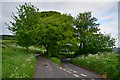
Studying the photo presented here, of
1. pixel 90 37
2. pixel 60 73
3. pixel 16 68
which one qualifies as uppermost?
pixel 90 37

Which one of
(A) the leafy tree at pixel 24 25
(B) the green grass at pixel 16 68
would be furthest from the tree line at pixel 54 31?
(B) the green grass at pixel 16 68

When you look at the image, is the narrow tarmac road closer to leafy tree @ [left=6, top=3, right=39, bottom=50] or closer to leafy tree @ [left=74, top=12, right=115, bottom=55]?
leafy tree @ [left=6, top=3, right=39, bottom=50]

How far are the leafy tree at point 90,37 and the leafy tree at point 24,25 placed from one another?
10220mm

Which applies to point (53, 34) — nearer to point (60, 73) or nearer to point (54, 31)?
point (54, 31)

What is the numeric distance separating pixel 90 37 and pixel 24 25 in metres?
11.8

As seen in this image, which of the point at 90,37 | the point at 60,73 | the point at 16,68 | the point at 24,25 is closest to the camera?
the point at 16,68

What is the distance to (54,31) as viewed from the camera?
52.6ft

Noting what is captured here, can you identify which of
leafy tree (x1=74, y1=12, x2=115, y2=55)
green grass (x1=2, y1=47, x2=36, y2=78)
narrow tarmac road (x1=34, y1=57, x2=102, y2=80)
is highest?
leafy tree (x1=74, y1=12, x2=115, y2=55)

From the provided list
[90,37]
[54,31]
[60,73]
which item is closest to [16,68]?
[60,73]

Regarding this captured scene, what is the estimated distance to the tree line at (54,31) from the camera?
503 inches

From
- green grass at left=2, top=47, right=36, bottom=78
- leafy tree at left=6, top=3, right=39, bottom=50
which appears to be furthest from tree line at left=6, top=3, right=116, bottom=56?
green grass at left=2, top=47, right=36, bottom=78

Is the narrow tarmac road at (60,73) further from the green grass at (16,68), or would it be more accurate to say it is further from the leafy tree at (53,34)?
the leafy tree at (53,34)

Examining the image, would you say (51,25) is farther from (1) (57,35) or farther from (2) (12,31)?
(2) (12,31)

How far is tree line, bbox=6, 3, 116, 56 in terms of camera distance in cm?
1277
